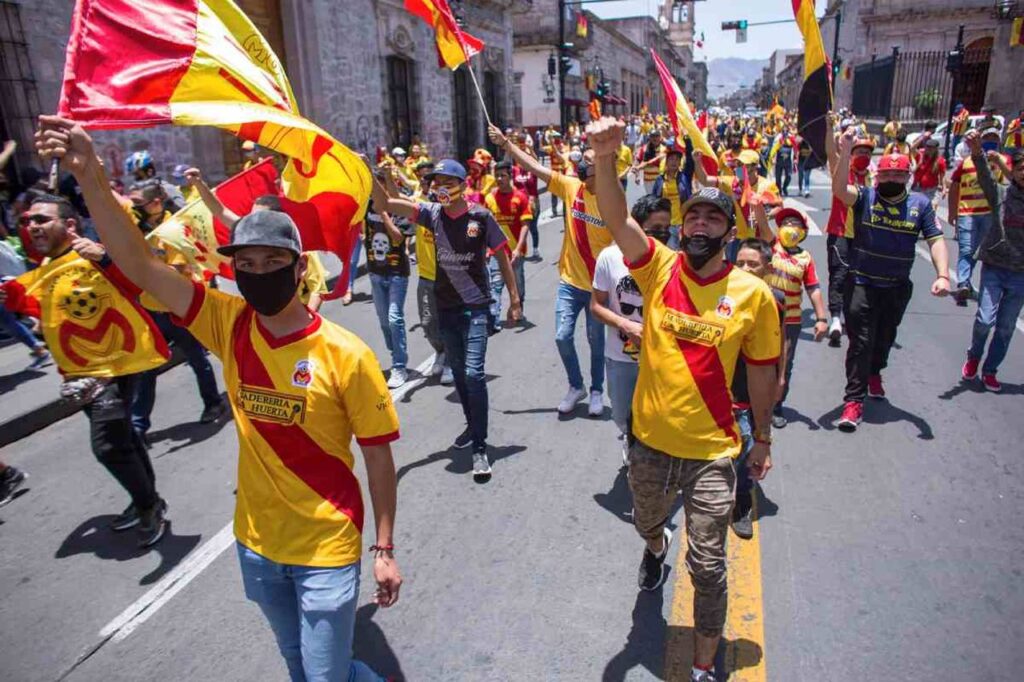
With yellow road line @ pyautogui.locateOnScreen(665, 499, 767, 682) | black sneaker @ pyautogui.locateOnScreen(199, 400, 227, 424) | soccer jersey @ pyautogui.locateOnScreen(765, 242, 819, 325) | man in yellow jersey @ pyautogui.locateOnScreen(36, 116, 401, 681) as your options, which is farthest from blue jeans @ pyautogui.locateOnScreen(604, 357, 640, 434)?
black sneaker @ pyautogui.locateOnScreen(199, 400, 227, 424)

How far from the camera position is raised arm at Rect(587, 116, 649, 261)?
2621mm

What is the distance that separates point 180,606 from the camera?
142 inches

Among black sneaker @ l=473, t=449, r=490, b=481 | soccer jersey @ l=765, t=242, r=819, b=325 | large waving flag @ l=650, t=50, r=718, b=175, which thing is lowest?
black sneaker @ l=473, t=449, r=490, b=481

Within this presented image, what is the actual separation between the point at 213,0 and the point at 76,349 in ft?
6.83

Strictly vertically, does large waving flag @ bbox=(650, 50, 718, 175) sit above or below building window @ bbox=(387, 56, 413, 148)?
below

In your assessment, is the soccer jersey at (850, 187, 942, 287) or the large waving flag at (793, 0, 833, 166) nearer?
the large waving flag at (793, 0, 833, 166)

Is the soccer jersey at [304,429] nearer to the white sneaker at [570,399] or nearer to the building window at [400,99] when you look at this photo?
the white sneaker at [570,399]

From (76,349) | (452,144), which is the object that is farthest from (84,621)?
(452,144)

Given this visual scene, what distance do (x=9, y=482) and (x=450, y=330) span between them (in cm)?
319

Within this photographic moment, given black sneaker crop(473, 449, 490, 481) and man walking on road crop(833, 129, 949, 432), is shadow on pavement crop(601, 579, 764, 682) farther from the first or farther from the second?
man walking on road crop(833, 129, 949, 432)

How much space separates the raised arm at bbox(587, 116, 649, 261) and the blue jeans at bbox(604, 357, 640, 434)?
1.42m

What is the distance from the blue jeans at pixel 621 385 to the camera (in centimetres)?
437

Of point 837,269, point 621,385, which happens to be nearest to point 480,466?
point 621,385

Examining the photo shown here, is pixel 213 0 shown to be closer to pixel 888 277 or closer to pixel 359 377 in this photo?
pixel 359 377
